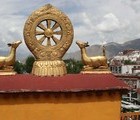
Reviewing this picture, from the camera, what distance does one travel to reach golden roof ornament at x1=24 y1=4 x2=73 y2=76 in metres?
10.4

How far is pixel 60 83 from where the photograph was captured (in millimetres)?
9844

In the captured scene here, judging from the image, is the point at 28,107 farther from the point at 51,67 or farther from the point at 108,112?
the point at 108,112

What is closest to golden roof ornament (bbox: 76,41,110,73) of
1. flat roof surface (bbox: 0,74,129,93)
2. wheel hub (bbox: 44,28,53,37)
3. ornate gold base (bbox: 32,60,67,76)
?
flat roof surface (bbox: 0,74,129,93)

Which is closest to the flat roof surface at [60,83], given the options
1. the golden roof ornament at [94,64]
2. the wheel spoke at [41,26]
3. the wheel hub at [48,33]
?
the golden roof ornament at [94,64]

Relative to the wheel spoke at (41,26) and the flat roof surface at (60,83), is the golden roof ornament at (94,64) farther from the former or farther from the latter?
the wheel spoke at (41,26)

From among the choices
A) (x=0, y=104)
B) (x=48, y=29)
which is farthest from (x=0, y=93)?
(x=48, y=29)

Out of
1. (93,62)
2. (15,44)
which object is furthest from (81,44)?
(15,44)

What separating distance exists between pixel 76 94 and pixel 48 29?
1975 millimetres

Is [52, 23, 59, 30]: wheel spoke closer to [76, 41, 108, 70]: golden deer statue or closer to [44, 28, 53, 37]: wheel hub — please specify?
[44, 28, 53, 37]: wheel hub

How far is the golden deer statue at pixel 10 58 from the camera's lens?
33.3 ft

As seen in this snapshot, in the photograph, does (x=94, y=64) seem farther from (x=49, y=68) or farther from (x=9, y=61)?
(x=9, y=61)

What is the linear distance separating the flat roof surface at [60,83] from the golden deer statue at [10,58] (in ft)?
1.22

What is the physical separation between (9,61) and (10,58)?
3.4 inches

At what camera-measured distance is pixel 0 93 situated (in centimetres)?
949
